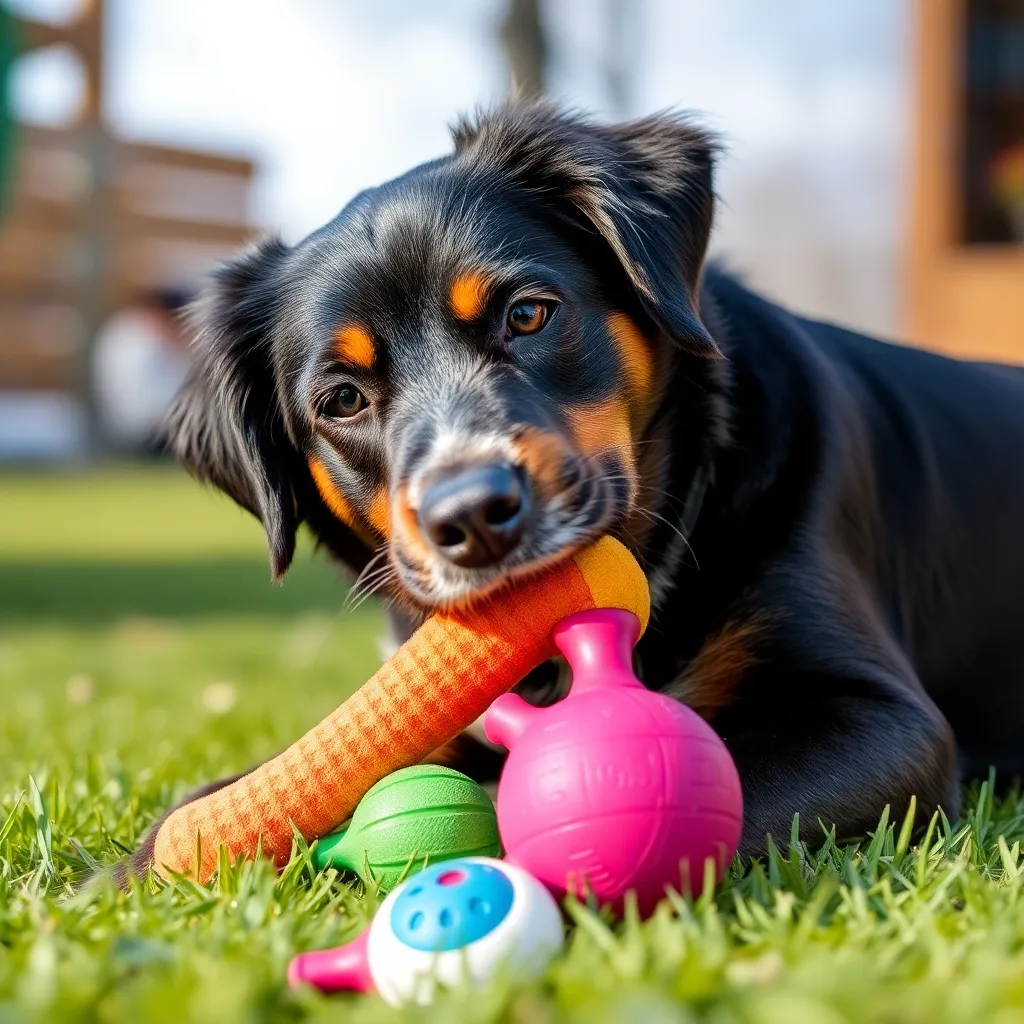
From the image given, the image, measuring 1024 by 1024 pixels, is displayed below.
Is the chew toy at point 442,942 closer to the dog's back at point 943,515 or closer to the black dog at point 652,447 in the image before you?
the black dog at point 652,447

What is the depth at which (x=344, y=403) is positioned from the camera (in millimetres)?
2982

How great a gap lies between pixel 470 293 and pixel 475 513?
0.70 metres

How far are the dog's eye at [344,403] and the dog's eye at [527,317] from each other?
1.21 feet

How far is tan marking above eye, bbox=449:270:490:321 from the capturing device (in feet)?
9.15

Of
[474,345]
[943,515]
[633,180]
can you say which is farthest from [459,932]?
[943,515]

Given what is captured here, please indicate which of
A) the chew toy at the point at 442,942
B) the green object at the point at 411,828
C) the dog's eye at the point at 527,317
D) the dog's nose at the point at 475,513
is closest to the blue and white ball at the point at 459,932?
the chew toy at the point at 442,942

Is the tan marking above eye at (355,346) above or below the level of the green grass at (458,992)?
above

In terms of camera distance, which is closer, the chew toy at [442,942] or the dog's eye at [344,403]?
the chew toy at [442,942]

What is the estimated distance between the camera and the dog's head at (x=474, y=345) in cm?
247

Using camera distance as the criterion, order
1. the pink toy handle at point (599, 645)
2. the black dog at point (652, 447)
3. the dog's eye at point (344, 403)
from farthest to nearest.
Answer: the dog's eye at point (344, 403) → the black dog at point (652, 447) → the pink toy handle at point (599, 645)

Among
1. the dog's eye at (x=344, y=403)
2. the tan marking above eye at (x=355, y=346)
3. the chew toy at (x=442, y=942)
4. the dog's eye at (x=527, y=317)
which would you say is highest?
→ the dog's eye at (x=527, y=317)

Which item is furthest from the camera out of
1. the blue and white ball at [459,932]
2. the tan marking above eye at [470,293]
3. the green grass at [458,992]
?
the tan marking above eye at [470,293]

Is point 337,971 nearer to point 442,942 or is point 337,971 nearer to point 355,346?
point 442,942

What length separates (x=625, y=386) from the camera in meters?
2.87
